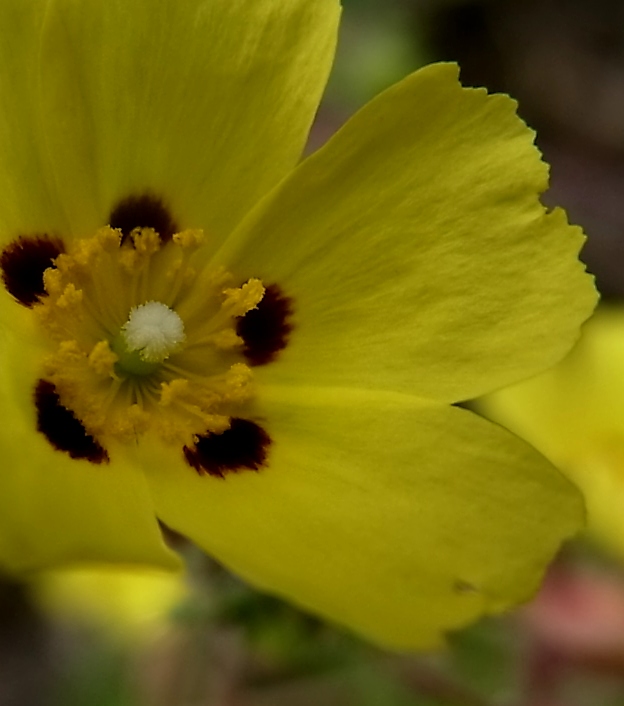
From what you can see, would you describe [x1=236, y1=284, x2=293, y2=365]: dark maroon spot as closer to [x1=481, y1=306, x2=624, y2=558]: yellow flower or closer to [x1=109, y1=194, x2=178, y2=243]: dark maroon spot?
[x1=109, y1=194, x2=178, y2=243]: dark maroon spot

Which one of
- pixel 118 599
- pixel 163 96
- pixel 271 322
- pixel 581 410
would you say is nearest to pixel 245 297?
→ pixel 271 322

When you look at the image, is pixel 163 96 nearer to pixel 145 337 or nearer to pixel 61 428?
pixel 145 337

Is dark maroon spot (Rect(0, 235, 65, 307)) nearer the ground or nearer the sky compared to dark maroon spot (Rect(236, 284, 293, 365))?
nearer the ground

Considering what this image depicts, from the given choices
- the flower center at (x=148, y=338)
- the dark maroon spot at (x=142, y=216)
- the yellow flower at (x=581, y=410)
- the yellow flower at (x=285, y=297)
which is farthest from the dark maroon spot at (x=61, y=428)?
the yellow flower at (x=581, y=410)

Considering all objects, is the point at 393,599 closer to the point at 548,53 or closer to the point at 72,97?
the point at 72,97

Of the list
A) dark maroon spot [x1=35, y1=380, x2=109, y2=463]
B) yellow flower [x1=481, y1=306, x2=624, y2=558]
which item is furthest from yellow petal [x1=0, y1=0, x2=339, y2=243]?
yellow flower [x1=481, y1=306, x2=624, y2=558]

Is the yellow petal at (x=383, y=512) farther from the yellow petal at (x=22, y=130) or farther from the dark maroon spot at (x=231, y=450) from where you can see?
the yellow petal at (x=22, y=130)
